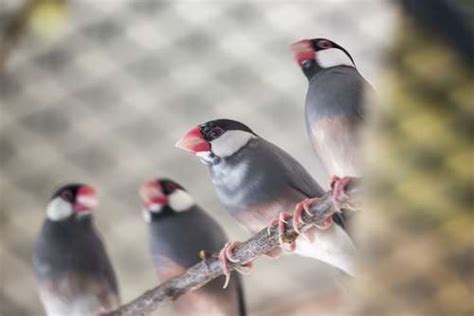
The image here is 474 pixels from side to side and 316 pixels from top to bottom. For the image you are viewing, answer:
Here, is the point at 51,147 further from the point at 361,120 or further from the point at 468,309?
the point at 468,309

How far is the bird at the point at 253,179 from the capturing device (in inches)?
12.6

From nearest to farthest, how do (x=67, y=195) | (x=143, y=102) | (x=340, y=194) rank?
(x=340, y=194)
(x=67, y=195)
(x=143, y=102)

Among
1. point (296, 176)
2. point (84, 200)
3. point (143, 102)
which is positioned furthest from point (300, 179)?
point (143, 102)

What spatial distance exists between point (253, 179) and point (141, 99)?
305 mm

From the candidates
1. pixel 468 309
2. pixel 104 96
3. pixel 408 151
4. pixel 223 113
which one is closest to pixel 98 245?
pixel 223 113

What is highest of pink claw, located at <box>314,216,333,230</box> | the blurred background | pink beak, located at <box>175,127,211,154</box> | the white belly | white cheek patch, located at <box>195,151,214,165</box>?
the blurred background

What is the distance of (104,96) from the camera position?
62 centimetres

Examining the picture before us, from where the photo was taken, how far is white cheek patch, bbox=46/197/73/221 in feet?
1.31

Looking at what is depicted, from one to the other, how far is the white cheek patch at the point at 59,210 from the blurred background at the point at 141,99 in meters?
0.05

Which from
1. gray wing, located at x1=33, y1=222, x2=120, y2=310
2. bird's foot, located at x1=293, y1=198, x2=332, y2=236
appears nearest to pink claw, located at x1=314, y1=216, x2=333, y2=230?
bird's foot, located at x1=293, y1=198, x2=332, y2=236

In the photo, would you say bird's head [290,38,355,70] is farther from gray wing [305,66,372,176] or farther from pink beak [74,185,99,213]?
pink beak [74,185,99,213]

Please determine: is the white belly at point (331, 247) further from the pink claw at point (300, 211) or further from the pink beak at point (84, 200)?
the pink beak at point (84, 200)

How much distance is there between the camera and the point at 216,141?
0.32 m

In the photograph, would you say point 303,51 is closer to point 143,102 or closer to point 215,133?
point 215,133
